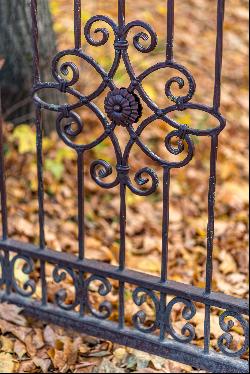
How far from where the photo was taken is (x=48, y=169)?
152 inches

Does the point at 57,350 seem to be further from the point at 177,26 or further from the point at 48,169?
the point at 177,26

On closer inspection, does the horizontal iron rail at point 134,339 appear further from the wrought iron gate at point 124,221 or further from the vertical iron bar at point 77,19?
the vertical iron bar at point 77,19

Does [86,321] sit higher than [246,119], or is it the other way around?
[246,119]

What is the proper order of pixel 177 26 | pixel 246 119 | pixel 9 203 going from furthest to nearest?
pixel 177 26
pixel 246 119
pixel 9 203

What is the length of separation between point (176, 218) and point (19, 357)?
1628 mm

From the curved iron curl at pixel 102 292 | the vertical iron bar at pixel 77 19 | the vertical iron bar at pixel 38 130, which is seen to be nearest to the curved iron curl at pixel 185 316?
the curved iron curl at pixel 102 292

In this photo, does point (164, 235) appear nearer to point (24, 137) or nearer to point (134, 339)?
point (134, 339)

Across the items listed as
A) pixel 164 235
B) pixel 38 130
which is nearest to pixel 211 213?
pixel 164 235

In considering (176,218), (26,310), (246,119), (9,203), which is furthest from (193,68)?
(26,310)

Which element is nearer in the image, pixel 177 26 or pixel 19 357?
pixel 19 357

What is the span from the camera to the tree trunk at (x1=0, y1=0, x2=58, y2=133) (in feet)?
11.3

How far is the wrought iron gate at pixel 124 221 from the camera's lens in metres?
2.25

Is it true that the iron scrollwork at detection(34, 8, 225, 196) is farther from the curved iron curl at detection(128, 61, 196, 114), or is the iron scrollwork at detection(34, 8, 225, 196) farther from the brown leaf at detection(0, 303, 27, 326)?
the brown leaf at detection(0, 303, 27, 326)

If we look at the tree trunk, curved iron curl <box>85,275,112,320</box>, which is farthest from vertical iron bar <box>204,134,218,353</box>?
the tree trunk
